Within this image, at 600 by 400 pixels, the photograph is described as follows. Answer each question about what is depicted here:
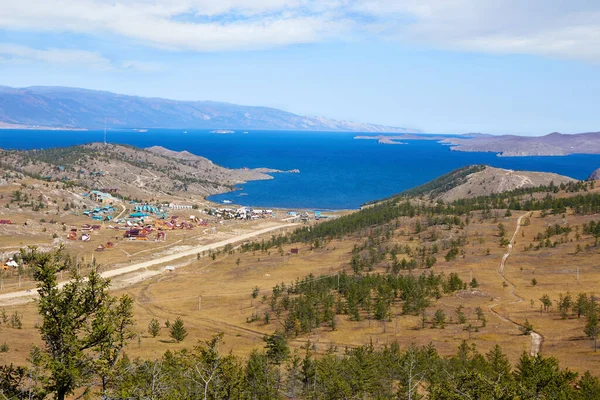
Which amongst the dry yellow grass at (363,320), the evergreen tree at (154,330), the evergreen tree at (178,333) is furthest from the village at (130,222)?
the evergreen tree at (178,333)

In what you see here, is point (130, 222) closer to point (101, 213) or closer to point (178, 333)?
point (101, 213)

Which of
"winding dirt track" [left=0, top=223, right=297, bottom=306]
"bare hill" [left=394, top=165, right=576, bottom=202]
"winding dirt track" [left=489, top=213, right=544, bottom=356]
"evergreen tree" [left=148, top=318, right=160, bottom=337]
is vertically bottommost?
"winding dirt track" [left=0, top=223, right=297, bottom=306]

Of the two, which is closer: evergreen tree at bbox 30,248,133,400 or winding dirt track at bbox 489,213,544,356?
evergreen tree at bbox 30,248,133,400

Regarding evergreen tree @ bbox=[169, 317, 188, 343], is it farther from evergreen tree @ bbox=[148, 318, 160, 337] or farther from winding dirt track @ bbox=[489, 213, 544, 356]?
winding dirt track @ bbox=[489, 213, 544, 356]

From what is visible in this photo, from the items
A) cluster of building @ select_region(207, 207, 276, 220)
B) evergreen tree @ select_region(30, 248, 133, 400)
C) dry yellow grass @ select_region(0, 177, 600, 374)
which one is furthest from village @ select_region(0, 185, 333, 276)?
evergreen tree @ select_region(30, 248, 133, 400)

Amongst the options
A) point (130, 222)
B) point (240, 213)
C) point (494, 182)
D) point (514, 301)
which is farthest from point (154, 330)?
point (494, 182)

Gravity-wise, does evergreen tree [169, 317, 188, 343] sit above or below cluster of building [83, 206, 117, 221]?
above

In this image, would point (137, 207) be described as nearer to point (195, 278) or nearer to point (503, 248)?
point (195, 278)

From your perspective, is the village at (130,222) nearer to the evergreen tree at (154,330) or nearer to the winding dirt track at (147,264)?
the winding dirt track at (147,264)
